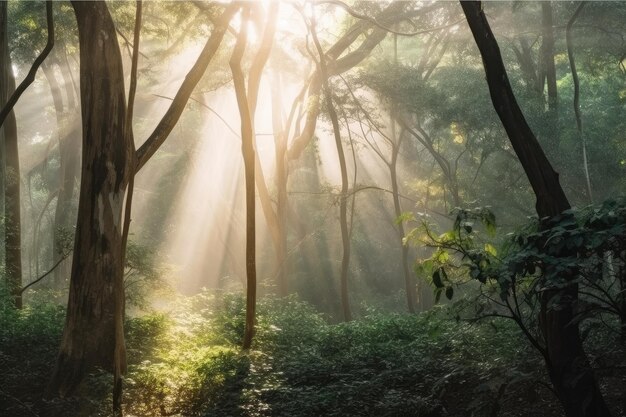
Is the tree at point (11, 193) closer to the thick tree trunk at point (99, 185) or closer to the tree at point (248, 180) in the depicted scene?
the thick tree trunk at point (99, 185)

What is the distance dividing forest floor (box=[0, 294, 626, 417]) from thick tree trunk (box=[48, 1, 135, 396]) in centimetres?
71

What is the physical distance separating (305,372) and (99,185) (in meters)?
3.47

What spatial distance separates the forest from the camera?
16.7 ft

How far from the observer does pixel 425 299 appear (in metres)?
27.6

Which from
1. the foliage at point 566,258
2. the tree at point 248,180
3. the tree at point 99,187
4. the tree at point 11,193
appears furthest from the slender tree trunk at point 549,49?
the foliage at point 566,258

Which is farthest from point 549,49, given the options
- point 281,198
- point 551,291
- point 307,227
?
point 551,291

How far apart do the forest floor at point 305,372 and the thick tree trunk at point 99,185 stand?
712 mm

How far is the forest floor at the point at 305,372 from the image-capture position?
598cm

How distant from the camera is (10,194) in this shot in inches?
577

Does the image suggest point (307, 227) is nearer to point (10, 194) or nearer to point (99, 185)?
point (10, 194)

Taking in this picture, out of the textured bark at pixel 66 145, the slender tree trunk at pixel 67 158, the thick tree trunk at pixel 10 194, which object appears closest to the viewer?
the thick tree trunk at pixel 10 194

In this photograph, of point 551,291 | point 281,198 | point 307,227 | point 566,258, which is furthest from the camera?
point 307,227

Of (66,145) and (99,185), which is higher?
(66,145)

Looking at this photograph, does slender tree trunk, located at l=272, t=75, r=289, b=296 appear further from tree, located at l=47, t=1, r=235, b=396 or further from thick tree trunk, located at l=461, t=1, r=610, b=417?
thick tree trunk, located at l=461, t=1, r=610, b=417
